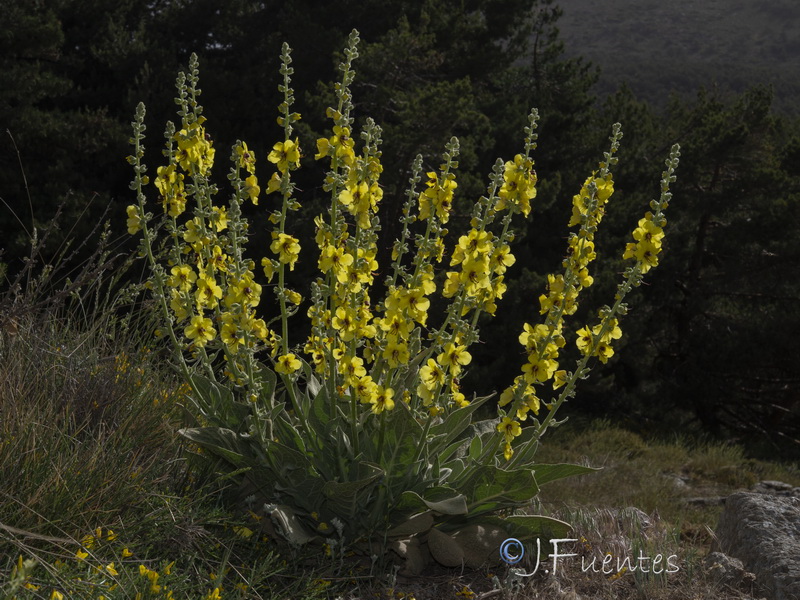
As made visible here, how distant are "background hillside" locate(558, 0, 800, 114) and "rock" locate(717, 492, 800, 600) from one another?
51.4 meters

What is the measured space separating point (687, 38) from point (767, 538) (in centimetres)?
9049

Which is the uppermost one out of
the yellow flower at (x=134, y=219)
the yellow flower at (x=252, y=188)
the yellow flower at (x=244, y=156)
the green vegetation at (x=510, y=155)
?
the yellow flower at (x=244, y=156)

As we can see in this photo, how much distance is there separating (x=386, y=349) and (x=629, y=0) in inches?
4273

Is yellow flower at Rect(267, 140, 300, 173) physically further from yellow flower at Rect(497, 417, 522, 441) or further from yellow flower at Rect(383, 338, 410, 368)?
yellow flower at Rect(497, 417, 522, 441)

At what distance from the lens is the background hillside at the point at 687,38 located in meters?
57.4

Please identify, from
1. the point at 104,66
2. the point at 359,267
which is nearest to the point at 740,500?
the point at 359,267

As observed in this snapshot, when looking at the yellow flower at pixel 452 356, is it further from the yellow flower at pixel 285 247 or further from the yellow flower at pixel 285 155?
the yellow flower at pixel 285 155

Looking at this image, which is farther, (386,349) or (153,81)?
(153,81)

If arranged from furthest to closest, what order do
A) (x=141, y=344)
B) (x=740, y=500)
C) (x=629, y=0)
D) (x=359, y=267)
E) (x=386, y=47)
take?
(x=629, y=0)
(x=386, y=47)
(x=141, y=344)
(x=740, y=500)
(x=359, y=267)

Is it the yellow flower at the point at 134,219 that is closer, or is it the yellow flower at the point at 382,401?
the yellow flower at the point at 382,401

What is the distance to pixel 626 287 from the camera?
2.94 meters

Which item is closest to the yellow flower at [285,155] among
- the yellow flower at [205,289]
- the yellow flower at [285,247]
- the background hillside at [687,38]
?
the yellow flower at [285,247]

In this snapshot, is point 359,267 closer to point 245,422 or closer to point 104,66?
point 245,422

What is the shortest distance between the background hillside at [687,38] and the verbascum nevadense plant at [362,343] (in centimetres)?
5199
